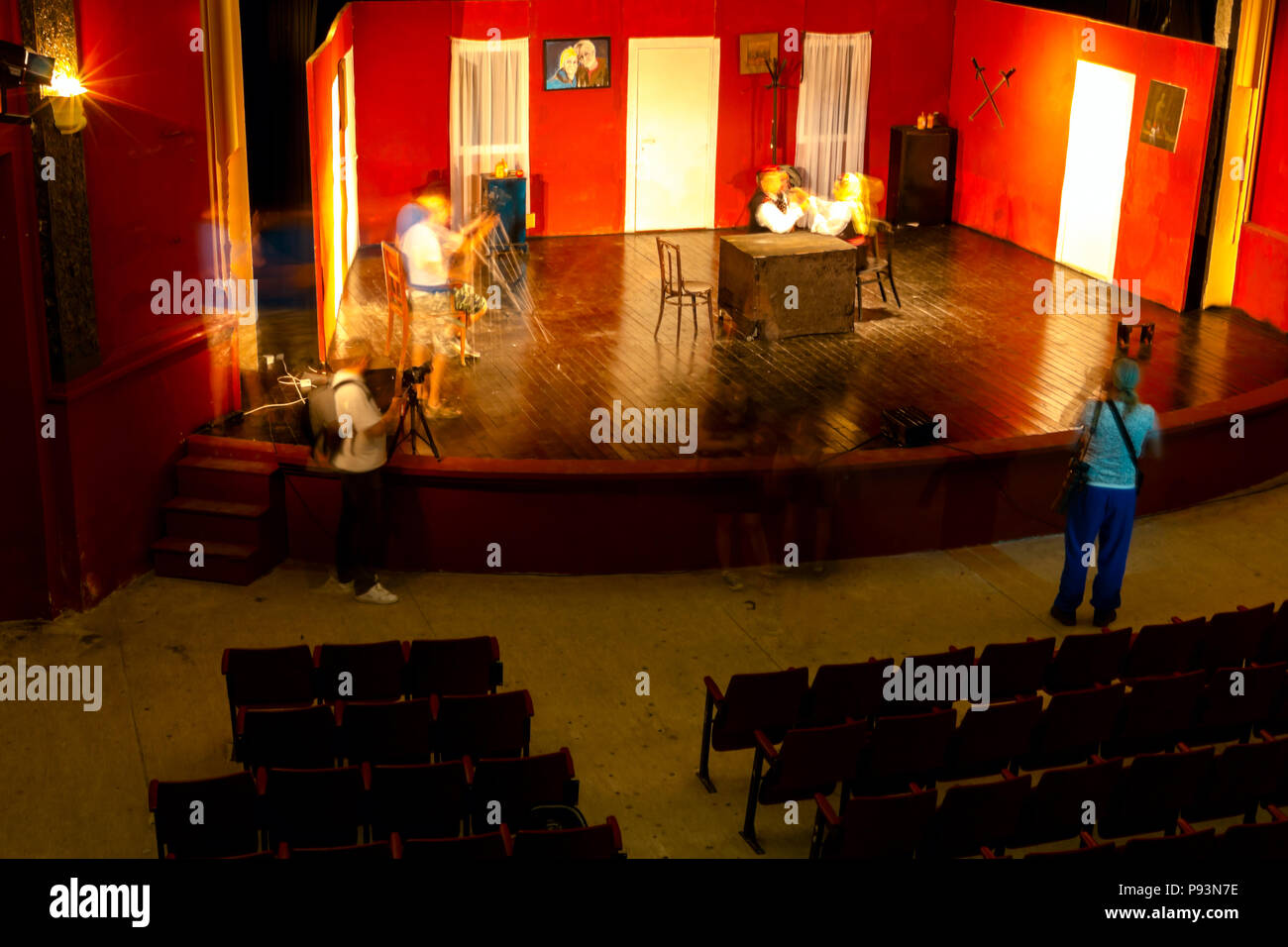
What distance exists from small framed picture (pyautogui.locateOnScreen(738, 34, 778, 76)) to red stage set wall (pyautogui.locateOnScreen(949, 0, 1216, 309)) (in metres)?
2.10

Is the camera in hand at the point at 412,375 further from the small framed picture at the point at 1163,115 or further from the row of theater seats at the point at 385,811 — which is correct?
the small framed picture at the point at 1163,115

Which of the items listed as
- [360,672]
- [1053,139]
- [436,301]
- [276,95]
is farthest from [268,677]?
[1053,139]

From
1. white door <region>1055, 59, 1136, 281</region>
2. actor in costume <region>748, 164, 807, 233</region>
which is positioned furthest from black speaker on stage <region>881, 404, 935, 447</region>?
white door <region>1055, 59, 1136, 281</region>

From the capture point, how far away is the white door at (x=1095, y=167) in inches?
527

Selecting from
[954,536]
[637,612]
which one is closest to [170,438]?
[637,612]

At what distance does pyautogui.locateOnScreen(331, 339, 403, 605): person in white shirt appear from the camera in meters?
7.73

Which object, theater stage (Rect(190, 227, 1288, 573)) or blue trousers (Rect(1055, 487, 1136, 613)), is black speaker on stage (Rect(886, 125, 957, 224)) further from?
blue trousers (Rect(1055, 487, 1136, 613))

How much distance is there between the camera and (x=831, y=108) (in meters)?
15.5

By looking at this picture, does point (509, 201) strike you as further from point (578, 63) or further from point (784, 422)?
point (784, 422)

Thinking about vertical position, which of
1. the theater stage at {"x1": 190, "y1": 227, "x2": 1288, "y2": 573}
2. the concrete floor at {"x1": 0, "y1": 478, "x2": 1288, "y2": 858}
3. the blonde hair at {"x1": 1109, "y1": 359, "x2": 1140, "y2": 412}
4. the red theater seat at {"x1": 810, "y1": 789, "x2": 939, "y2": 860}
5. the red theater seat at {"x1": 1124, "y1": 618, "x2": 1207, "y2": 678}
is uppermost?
the blonde hair at {"x1": 1109, "y1": 359, "x2": 1140, "y2": 412}

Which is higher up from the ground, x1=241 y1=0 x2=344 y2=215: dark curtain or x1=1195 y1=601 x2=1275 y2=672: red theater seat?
x1=241 y1=0 x2=344 y2=215: dark curtain

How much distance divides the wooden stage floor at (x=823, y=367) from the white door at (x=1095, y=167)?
0.48 metres

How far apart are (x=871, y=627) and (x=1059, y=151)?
7.90 m

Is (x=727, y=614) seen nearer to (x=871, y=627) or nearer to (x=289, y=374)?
(x=871, y=627)
